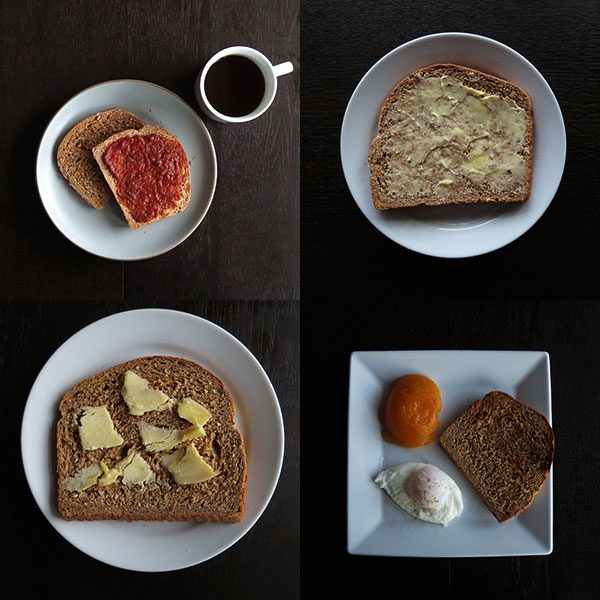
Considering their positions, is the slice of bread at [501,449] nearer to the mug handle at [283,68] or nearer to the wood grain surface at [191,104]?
the wood grain surface at [191,104]

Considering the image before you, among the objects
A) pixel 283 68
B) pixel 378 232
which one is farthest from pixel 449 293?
pixel 283 68

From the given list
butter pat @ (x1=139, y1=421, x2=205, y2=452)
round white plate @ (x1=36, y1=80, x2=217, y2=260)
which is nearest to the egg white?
butter pat @ (x1=139, y1=421, x2=205, y2=452)

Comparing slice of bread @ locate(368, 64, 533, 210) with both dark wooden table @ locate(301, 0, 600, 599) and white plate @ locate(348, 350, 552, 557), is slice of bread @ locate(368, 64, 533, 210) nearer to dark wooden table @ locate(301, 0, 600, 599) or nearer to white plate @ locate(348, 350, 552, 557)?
dark wooden table @ locate(301, 0, 600, 599)

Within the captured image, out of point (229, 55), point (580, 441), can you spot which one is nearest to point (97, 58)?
point (229, 55)

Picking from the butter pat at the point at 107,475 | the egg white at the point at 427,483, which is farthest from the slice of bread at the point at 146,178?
the egg white at the point at 427,483

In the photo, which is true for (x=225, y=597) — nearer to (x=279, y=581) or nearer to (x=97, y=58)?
(x=279, y=581)
